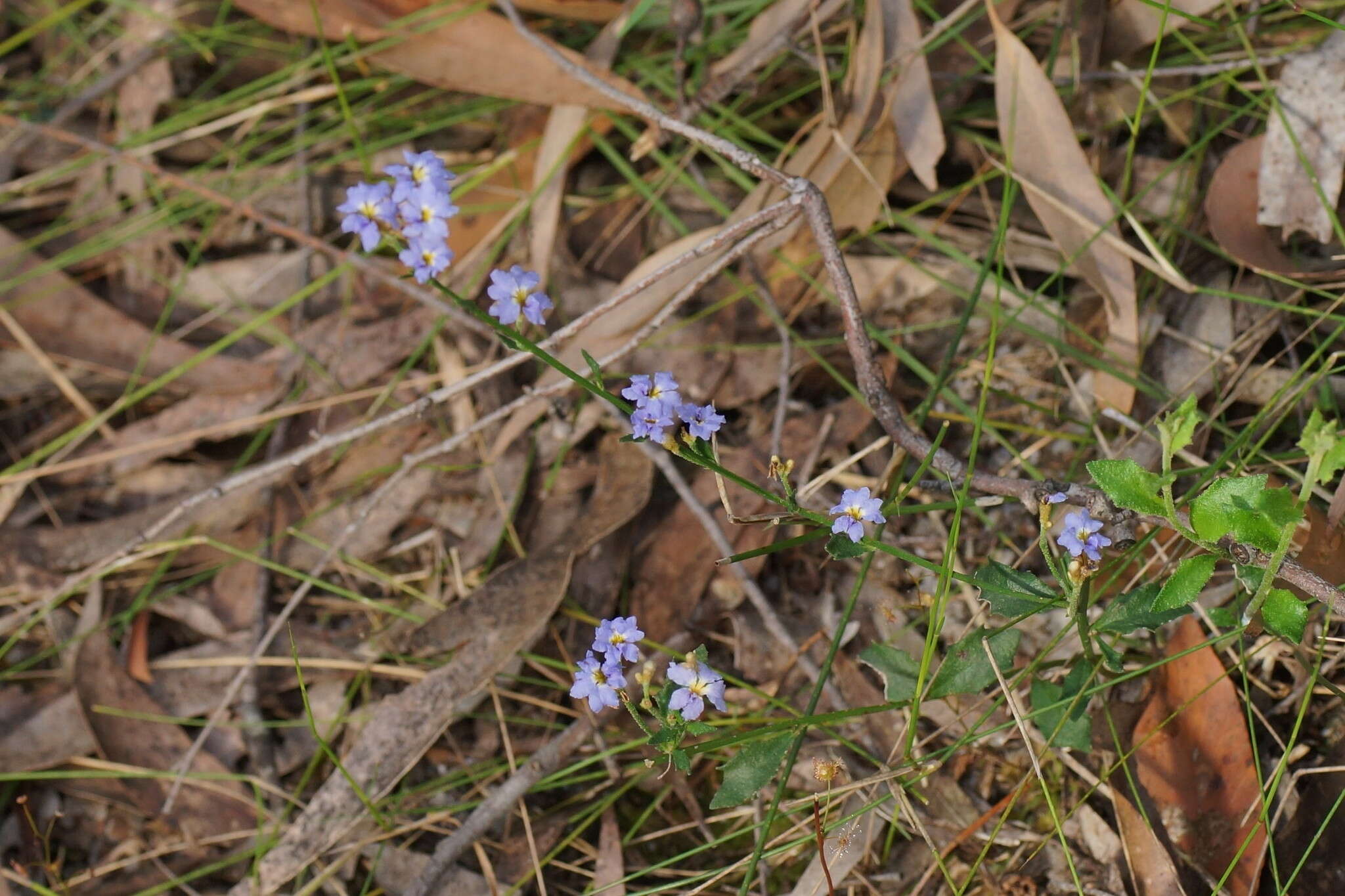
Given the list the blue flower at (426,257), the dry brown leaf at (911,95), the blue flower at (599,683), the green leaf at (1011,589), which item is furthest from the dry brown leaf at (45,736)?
the dry brown leaf at (911,95)

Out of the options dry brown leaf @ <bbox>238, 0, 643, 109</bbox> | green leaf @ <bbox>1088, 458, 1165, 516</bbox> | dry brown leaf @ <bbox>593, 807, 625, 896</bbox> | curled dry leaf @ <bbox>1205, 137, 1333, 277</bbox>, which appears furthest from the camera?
dry brown leaf @ <bbox>238, 0, 643, 109</bbox>

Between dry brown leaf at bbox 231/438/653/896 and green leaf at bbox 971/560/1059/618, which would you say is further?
dry brown leaf at bbox 231/438/653/896

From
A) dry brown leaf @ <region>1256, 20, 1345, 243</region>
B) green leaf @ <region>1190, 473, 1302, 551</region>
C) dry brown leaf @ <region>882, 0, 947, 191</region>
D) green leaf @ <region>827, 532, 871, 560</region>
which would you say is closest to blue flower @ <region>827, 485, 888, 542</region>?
green leaf @ <region>827, 532, 871, 560</region>

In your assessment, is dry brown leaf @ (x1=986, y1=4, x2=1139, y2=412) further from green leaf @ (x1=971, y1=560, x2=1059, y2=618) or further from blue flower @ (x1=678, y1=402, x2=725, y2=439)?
blue flower @ (x1=678, y1=402, x2=725, y2=439)

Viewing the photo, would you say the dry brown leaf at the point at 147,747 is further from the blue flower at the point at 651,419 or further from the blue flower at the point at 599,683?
the blue flower at the point at 651,419

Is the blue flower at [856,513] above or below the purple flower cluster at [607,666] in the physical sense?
above

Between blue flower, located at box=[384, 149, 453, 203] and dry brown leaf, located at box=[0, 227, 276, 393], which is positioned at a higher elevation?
blue flower, located at box=[384, 149, 453, 203]

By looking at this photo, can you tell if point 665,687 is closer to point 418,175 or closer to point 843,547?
point 843,547
